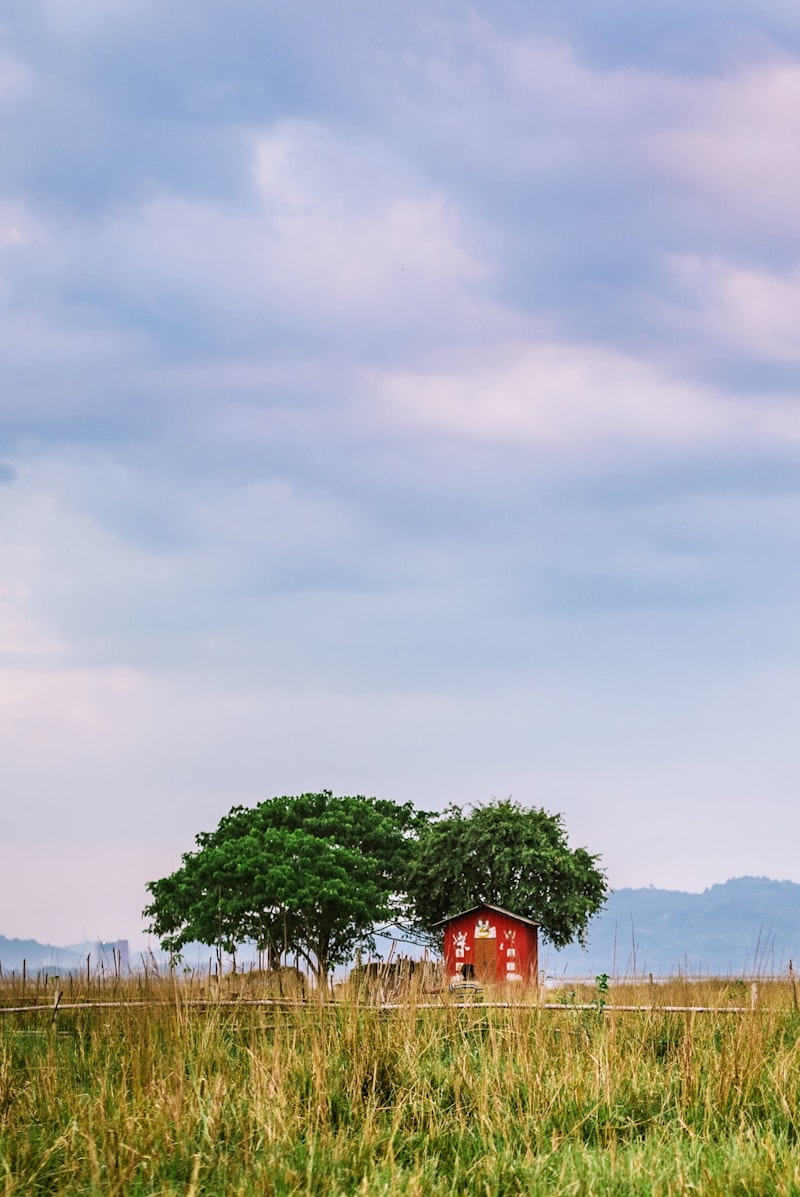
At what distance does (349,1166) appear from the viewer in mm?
6379

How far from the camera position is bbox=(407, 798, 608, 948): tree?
35312 mm

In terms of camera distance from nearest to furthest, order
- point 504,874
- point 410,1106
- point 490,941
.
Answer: point 410,1106 → point 490,941 → point 504,874

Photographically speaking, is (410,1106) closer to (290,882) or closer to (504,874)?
(290,882)

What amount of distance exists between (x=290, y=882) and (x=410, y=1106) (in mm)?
25793

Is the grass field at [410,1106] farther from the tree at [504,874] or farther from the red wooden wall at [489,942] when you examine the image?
the tree at [504,874]

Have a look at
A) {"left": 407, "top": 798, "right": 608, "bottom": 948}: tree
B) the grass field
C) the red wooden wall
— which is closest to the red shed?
the red wooden wall

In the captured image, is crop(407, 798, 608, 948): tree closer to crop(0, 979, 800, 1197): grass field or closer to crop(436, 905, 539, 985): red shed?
crop(436, 905, 539, 985): red shed

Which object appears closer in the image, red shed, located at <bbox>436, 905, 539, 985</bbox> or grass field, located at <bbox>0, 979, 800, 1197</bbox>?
grass field, located at <bbox>0, 979, 800, 1197</bbox>

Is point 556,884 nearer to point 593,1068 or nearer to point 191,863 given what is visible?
point 191,863

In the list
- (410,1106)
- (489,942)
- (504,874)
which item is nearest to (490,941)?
(489,942)

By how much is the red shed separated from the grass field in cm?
2139

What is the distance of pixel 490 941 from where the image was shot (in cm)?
3094

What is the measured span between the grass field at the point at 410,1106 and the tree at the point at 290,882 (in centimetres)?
2280

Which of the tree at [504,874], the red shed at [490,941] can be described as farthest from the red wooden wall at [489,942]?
the tree at [504,874]
